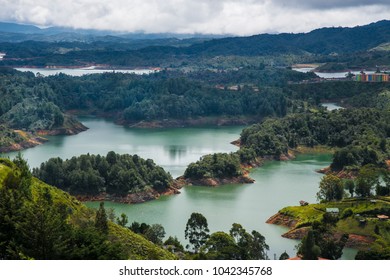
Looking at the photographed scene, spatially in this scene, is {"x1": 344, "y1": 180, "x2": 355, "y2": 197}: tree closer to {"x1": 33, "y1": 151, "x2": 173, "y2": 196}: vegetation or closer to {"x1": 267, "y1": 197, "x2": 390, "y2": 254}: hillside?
{"x1": 267, "y1": 197, "x2": 390, "y2": 254}: hillside

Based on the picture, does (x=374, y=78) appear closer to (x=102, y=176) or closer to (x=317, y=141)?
(x=317, y=141)

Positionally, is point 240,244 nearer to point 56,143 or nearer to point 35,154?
point 35,154

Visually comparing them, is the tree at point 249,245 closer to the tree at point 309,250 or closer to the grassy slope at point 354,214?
the tree at point 309,250

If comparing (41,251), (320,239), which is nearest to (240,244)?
(320,239)

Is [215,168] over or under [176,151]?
over

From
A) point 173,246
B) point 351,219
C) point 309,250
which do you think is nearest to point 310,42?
point 351,219

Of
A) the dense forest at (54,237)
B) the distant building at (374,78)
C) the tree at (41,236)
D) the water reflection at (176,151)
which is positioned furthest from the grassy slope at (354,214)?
the distant building at (374,78)

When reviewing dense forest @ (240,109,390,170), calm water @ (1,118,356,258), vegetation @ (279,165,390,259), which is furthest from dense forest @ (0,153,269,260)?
dense forest @ (240,109,390,170)
